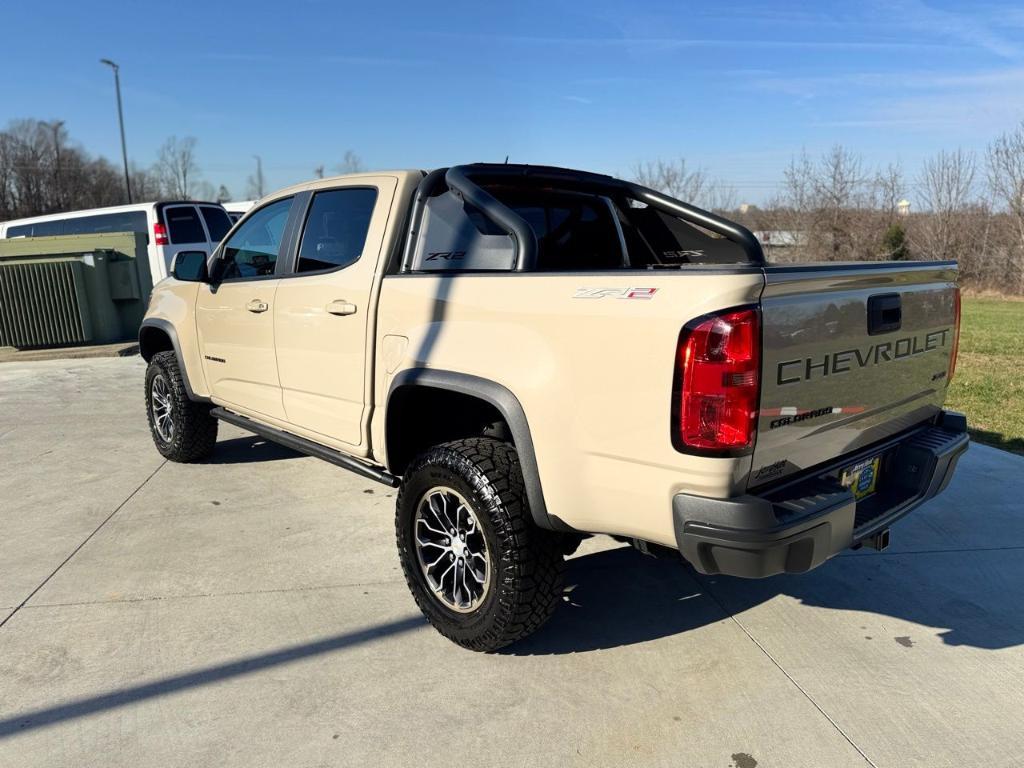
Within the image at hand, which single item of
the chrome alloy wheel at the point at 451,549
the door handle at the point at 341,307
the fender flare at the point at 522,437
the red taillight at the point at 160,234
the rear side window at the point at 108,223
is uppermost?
the rear side window at the point at 108,223

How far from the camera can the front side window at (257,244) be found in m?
4.27

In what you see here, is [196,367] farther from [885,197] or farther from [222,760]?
[885,197]

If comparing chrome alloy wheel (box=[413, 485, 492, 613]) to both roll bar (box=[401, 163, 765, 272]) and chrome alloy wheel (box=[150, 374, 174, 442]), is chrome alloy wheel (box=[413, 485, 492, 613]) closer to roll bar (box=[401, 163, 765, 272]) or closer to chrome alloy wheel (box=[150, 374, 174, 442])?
roll bar (box=[401, 163, 765, 272])

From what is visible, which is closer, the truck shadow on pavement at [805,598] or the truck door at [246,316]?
the truck shadow on pavement at [805,598]

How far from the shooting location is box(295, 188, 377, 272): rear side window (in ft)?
11.9

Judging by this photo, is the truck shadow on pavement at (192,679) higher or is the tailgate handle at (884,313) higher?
the tailgate handle at (884,313)

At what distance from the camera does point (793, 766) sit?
236 centimetres

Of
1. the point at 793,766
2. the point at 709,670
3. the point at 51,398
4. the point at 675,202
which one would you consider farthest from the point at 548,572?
the point at 51,398

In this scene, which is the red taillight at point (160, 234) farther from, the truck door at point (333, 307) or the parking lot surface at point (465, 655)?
the truck door at point (333, 307)

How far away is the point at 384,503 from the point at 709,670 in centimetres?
247

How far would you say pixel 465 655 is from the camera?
302cm

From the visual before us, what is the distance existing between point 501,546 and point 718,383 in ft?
3.47

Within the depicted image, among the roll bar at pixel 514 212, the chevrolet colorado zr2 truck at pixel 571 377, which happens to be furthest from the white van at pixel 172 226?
the roll bar at pixel 514 212

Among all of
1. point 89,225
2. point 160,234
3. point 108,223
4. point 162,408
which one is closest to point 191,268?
point 162,408
